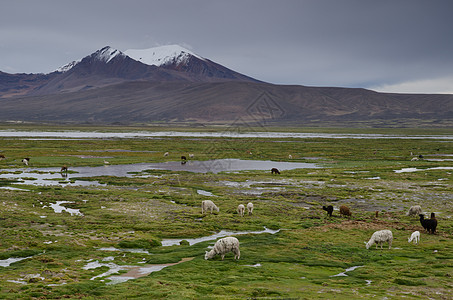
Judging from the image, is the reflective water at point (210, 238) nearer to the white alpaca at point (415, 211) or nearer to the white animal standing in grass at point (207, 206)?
the white animal standing in grass at point (207, 206)

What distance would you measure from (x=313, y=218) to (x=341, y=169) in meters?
36.5

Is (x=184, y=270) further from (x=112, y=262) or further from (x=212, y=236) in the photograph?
(x=212, y=236)

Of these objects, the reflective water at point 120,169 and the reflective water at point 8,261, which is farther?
the reflective water at point 120,169

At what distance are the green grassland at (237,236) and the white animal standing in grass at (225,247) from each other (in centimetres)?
42

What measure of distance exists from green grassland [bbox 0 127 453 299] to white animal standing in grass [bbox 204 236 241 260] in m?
0.42

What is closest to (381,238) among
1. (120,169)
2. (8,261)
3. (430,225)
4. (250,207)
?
(430,225)

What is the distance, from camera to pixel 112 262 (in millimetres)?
19391

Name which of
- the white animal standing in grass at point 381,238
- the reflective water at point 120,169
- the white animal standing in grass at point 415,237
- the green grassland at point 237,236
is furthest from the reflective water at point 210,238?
the reflective water at point 120,169

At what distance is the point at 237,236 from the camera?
989 inches

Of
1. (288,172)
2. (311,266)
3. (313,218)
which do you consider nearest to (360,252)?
(311,266)

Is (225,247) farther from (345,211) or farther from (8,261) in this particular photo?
(345,211)

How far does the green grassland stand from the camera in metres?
15.6

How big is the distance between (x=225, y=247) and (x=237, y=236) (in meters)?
5.48

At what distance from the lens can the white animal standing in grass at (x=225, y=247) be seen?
1964 centimetres
